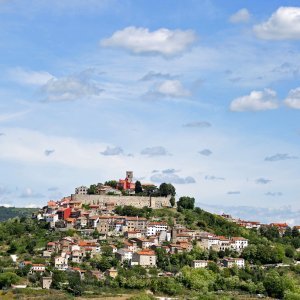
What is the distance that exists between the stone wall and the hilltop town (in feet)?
0.39

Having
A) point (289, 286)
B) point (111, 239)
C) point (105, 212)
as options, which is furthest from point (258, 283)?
point (105, 212)

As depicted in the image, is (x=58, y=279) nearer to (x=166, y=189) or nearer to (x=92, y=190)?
(x=92, y=190)

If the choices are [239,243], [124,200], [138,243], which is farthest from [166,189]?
[138,243]

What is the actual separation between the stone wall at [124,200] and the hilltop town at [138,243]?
4.6 inches

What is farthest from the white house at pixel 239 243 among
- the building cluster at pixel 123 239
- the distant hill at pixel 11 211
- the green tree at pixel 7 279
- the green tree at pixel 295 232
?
the distant hill at pixel 11 211

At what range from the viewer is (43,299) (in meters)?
54.9

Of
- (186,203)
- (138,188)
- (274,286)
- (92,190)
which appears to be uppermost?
(138,188)

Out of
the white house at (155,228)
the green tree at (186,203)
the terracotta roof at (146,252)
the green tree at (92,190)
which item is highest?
the green tree at (92,190)

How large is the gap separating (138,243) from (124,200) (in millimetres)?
11894

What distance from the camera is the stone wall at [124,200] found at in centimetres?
8300

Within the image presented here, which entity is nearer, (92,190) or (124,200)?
(124,200)

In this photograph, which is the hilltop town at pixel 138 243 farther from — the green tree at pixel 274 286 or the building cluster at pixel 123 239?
the green tree at pixel 274 286

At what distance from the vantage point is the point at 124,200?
83.3 m

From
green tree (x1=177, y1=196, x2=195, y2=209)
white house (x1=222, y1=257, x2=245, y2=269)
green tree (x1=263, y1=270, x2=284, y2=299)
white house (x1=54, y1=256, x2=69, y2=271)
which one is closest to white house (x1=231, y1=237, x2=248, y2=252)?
white house (x1=222, y1=257, x2=245, y2=269)
